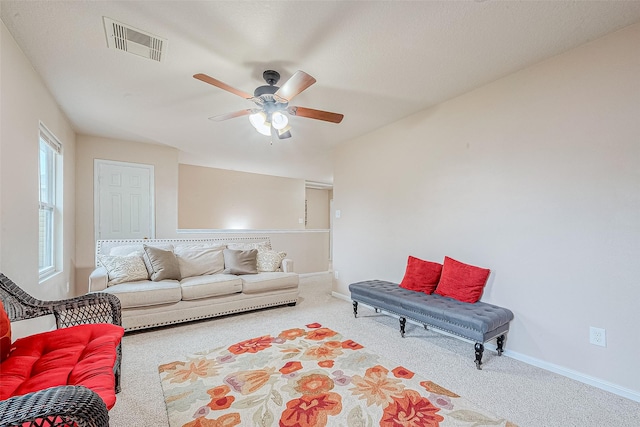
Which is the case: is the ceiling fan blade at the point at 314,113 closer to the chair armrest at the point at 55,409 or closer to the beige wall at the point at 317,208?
the chair armrest at the point at 55,409

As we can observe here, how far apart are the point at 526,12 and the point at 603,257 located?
176 cm

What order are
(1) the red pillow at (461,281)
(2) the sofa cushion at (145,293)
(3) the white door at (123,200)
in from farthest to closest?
1. (3) the white door at (123,200)
2. (2) the sofa cushion at (145,293)
3. (1) the red pillow at (461,281)

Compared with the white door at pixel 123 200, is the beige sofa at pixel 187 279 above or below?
below

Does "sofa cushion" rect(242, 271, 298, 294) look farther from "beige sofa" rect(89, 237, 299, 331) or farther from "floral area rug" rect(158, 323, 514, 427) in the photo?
"floral area rug" rect(158, 323, 514, 427)

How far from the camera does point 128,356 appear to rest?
8.16 ft

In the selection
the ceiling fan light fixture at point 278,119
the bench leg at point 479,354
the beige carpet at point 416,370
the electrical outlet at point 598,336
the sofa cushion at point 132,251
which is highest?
the ceiling fan light fixture at point 278,119

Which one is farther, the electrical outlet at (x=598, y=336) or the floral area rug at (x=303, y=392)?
the electrical outlet at (x=598, y=336)

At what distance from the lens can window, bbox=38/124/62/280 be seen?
3002 mm

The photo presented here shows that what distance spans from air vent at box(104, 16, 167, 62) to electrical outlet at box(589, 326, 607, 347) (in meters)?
3.73

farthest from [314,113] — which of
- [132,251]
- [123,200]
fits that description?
[123,200]

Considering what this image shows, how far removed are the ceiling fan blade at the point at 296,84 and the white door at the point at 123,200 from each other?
3473mm

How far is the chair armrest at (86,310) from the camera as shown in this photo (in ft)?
6.01

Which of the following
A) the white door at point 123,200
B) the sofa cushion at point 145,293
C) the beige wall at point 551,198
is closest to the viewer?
the beige wall at point 551,198

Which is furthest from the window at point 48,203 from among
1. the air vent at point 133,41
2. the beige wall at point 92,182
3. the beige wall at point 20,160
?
the air vent at point 133,41
